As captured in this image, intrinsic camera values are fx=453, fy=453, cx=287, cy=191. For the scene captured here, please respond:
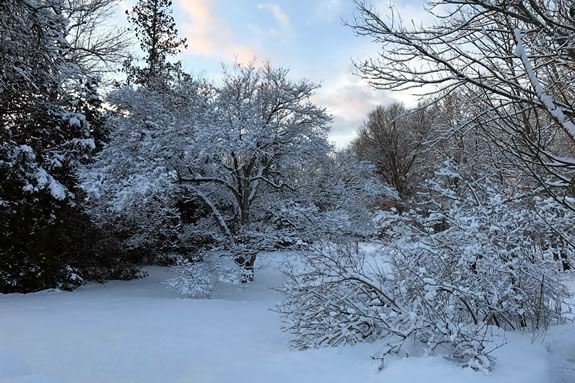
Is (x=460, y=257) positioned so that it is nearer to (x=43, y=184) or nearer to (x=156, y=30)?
(x=43, y=184)

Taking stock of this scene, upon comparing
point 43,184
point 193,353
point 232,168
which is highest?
point 232,168

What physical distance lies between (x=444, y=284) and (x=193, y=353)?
9.91 ft

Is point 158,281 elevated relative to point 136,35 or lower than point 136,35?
lower

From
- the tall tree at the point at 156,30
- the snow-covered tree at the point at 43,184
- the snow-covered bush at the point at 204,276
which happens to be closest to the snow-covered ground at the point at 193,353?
the snow-covered tree at the point at 43,184

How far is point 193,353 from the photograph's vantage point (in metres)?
5.43

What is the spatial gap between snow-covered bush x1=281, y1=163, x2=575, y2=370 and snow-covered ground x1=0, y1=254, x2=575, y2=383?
34 centimetres

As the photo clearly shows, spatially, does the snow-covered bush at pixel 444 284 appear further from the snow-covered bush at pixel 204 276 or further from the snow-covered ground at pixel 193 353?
the snow-covered bush at pixel 204 276

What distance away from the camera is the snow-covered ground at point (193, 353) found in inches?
158

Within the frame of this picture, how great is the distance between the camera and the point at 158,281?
12.2 m

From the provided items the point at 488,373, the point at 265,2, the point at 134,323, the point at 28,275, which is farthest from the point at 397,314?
the point at 28,275

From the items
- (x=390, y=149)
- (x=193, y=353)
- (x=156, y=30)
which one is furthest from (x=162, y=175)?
(x=390, y=149)

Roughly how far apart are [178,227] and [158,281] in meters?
1.54

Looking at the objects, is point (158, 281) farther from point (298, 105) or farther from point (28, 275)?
point (298, 105)

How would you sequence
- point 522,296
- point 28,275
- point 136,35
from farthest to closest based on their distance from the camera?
1. point 136,35
2. point 28,275
3. point 522,296
